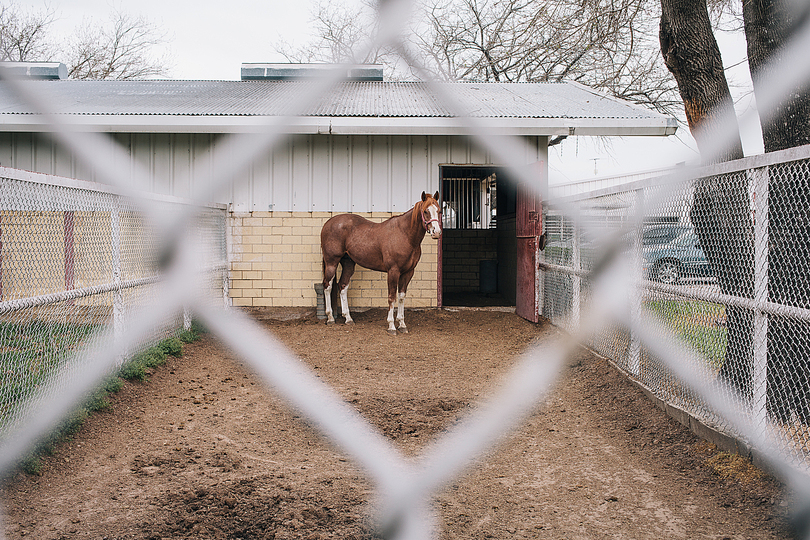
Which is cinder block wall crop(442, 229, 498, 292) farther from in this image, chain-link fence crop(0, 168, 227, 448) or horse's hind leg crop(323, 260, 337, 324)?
chain-link fence crop(0, 168, 227, 448)

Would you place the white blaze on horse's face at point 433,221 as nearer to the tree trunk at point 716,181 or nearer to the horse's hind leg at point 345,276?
the horse's hind leg at point 345,276

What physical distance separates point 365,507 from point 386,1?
6.21ft

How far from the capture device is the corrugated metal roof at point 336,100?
22.7ft

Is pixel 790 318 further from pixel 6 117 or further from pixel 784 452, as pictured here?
pixel 6 117

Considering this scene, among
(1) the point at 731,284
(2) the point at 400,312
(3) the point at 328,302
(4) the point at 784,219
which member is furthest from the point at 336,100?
(4) the point at 784,219

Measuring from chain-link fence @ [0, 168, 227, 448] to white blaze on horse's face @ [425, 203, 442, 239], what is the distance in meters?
2.33

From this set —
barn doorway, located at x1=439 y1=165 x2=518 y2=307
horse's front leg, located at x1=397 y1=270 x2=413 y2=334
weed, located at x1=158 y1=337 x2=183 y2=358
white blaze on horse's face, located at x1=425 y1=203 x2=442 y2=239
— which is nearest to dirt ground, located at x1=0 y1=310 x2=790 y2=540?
weed, located at x1=158 y1=337 x2=183 y2=358

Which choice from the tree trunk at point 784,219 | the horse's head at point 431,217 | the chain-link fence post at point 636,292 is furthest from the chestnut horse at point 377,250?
the tree trunk at point 784,219

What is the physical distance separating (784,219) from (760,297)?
0.36 meters

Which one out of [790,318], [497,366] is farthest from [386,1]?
[497,366]

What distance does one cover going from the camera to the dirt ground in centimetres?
224

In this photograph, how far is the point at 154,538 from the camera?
6.88 feet

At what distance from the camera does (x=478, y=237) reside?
1145cm

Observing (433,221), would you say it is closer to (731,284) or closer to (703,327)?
(703,327)
